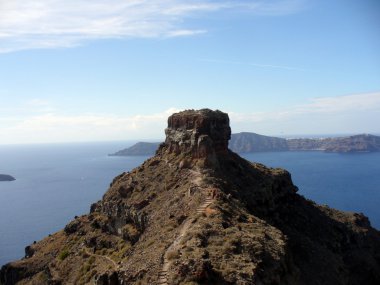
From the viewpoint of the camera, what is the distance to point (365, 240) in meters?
76.9

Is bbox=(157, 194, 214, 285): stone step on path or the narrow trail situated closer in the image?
bbox=(157, 194, 214, 285): stone step on path

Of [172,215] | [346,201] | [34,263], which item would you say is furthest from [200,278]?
[346,201]

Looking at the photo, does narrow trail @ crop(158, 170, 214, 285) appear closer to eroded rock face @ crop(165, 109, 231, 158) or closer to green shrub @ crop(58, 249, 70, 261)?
eroded rock face @ crop(165, 109, 231, 158)

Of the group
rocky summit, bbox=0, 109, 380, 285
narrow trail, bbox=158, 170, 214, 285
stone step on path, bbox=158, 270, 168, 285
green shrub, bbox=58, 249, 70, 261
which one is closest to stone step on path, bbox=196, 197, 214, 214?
narrow trail, bbox=158, 170, 214, 285

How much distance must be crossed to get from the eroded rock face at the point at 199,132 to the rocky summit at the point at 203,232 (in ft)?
0.54

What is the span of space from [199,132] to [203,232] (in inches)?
1019

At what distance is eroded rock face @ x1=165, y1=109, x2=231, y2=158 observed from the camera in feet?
206

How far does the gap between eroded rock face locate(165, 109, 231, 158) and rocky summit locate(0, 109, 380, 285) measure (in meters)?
0.16

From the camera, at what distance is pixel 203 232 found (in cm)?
4016

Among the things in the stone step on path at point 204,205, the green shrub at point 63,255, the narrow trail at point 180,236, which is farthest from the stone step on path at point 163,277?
the green shrub at point 63,255

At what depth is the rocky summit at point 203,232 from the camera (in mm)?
36969

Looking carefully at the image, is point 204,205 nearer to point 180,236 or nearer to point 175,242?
point 180,236

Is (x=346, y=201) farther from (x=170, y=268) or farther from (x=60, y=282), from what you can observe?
(x=170, y=268)

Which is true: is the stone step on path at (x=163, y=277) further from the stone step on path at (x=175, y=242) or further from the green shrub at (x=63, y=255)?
the green shrub at (x=63, y=255)
